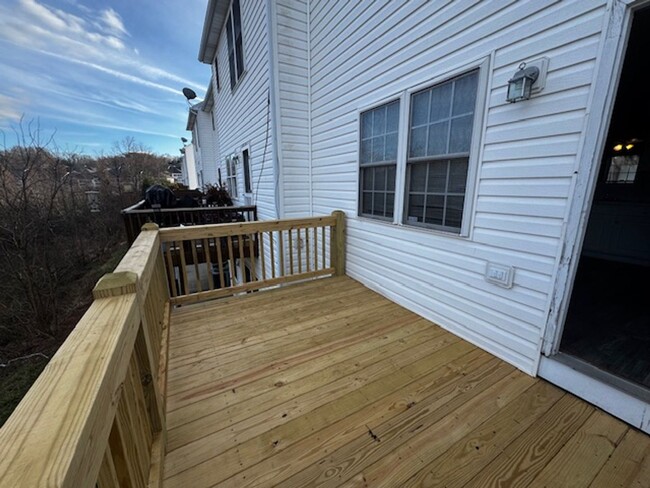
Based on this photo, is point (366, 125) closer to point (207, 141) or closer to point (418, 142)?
point (418, 142)

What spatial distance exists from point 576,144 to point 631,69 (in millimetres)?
4077

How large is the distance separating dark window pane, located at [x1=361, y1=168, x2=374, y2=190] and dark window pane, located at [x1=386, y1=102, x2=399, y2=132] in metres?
0.55

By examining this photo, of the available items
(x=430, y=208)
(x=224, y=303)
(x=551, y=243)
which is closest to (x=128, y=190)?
(x=224, y=303)

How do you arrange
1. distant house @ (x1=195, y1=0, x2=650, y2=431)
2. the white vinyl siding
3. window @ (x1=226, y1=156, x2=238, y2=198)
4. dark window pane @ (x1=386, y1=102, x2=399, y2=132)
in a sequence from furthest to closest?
1. window @ (x1=226, y1=156, x2=238, y2=198)
2. the white vinyl siding
3. dark window pane @ (x1=386, y1=102, x2=399, y2=132)
4. distant house @ (x1=195, y1=0, x2=650, y2=431)

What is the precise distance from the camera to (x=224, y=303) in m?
3.14

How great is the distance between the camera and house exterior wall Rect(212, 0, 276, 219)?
463 cm

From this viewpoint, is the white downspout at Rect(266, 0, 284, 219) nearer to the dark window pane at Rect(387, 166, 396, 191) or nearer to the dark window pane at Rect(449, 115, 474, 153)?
the dark window pane at Rect(387, 166, 396, 191)

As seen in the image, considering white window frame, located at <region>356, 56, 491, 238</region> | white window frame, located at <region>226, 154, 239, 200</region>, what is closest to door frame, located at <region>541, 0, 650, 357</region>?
white window frame, located at <region>356, 56, 491, 238</region>

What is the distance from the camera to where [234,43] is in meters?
6.39

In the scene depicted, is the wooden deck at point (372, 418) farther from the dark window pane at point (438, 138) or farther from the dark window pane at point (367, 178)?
the dark window pane at point (367, 178)

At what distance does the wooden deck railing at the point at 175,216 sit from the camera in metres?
4.74

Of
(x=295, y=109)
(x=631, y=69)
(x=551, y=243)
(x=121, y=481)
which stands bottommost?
(x=121, y=481)

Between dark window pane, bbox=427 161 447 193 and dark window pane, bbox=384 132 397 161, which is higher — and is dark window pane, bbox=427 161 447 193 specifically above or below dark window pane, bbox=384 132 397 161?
below

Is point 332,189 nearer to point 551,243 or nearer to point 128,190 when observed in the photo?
point 551,243
